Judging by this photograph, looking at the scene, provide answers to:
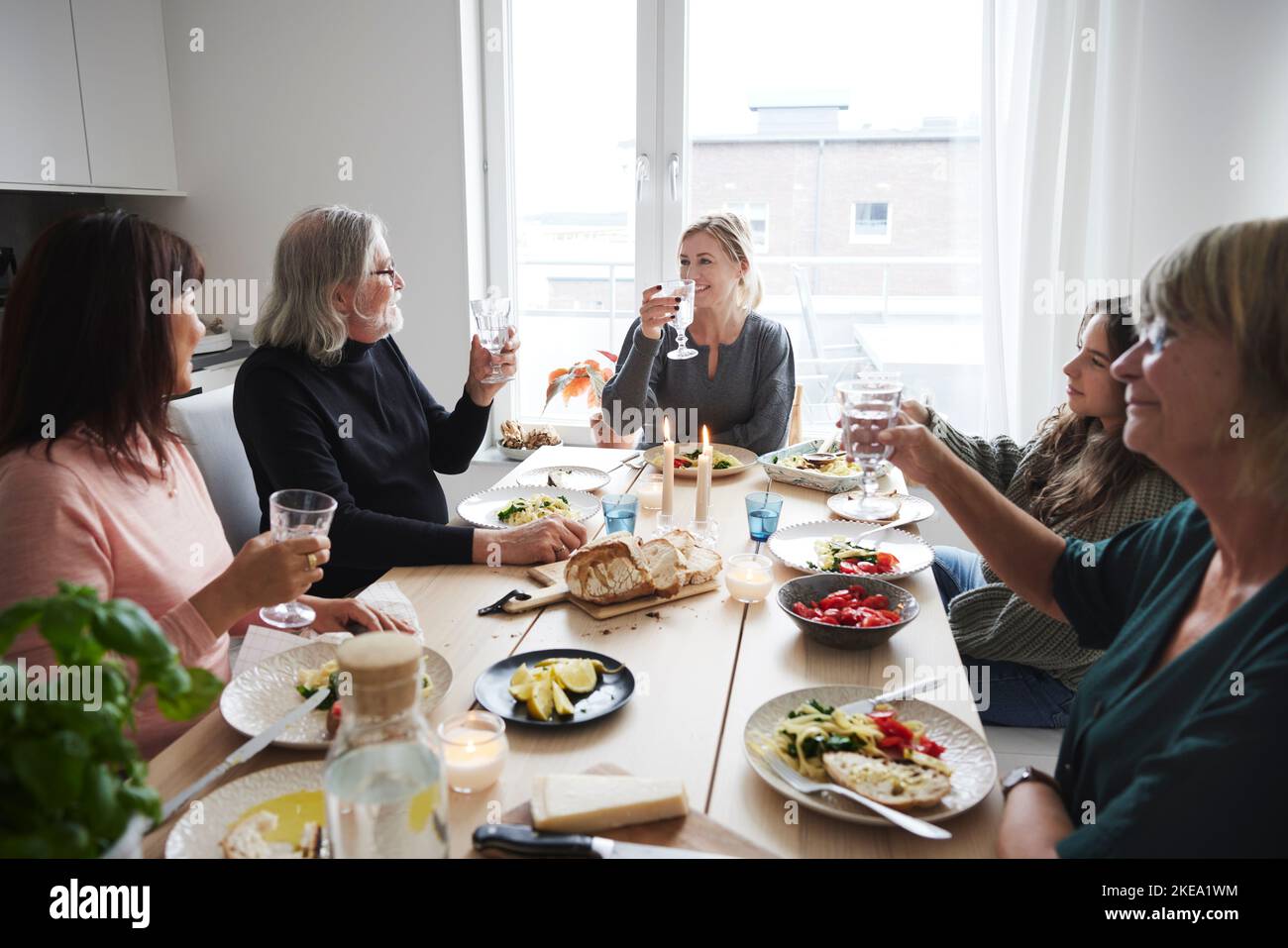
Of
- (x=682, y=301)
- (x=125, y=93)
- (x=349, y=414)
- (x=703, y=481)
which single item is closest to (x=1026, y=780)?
(x=703, y=481)

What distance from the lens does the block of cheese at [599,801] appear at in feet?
3.35

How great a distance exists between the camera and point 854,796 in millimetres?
1080

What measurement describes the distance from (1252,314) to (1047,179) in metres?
2.58

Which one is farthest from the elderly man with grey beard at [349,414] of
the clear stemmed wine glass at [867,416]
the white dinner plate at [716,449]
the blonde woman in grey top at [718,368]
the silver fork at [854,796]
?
the silver fork at [854,796]

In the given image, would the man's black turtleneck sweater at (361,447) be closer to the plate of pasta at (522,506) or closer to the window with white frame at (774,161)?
the plate of pasta at (522,506)

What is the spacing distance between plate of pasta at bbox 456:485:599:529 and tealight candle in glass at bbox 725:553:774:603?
0.47m

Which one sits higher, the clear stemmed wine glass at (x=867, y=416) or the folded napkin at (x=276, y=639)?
the clear stemmed wine glass at (x=867, y=416)

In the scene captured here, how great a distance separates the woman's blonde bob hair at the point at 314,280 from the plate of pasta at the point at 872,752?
1.43 metres

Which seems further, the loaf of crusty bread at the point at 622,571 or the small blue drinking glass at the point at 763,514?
the small blue drinking glass at the point at 763,514

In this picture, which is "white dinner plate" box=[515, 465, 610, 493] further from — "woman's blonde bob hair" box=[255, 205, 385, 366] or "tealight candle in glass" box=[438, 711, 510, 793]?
"tealight candle in glass" box=[438, 711, 510, 793]

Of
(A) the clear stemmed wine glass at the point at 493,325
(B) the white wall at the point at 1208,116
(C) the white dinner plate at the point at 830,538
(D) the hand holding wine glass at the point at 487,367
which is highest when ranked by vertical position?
(B) the white wall at the point at 1208,116

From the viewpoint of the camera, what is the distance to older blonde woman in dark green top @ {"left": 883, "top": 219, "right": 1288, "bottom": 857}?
0.89 m

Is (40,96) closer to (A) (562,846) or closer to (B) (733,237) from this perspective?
(B) (733,237)
